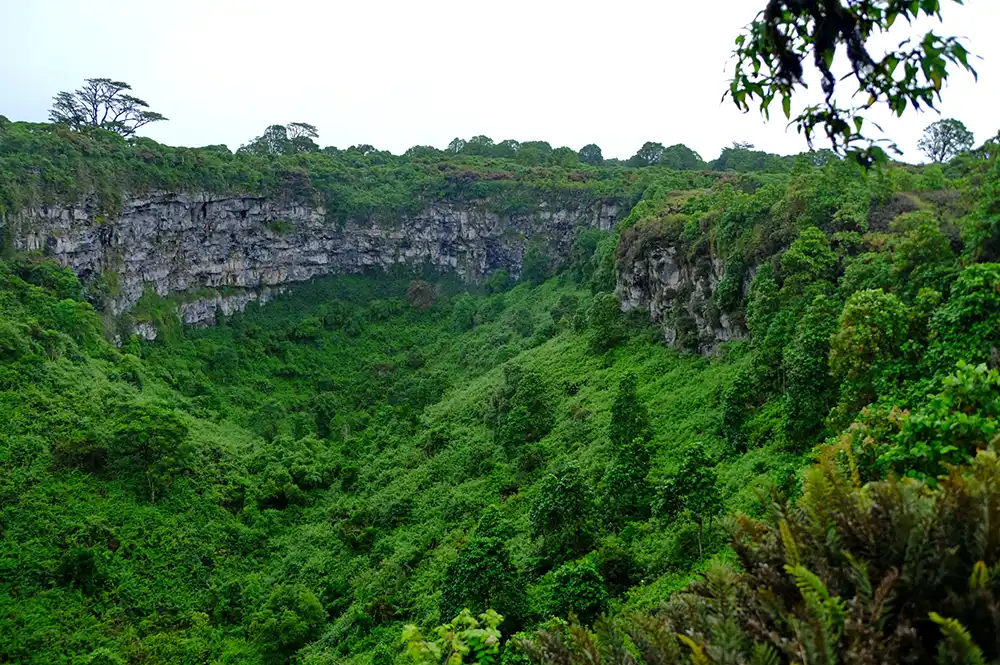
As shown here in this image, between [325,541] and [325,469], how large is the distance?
7.33 m

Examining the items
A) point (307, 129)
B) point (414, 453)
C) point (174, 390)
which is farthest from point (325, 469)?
point (307, 129)

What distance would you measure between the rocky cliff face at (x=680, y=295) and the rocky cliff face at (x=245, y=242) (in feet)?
82.6

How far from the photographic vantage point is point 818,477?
386 cm

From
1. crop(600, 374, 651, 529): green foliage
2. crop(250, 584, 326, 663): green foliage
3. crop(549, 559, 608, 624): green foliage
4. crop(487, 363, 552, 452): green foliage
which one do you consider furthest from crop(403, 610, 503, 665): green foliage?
crop(487, 363, 552, 452): green foliage

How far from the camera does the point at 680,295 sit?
27.4 m

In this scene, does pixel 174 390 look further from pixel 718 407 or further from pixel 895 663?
pixel 895 663

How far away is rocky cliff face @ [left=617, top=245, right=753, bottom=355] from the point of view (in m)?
23.8

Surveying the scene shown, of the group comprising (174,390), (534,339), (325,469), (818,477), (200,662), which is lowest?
(200,662)

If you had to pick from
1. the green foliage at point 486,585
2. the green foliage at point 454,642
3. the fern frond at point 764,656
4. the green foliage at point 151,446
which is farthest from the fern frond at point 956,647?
the green foliage at point 151,446

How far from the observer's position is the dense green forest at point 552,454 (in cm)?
362

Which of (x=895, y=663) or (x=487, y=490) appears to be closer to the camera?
(x=895, y=663)

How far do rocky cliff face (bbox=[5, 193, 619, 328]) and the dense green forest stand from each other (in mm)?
1666

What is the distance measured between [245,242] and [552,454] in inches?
1511

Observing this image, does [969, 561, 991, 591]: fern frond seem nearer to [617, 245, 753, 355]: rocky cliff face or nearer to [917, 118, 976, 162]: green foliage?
[617, 245, 753, 355]: rocky cliff face
